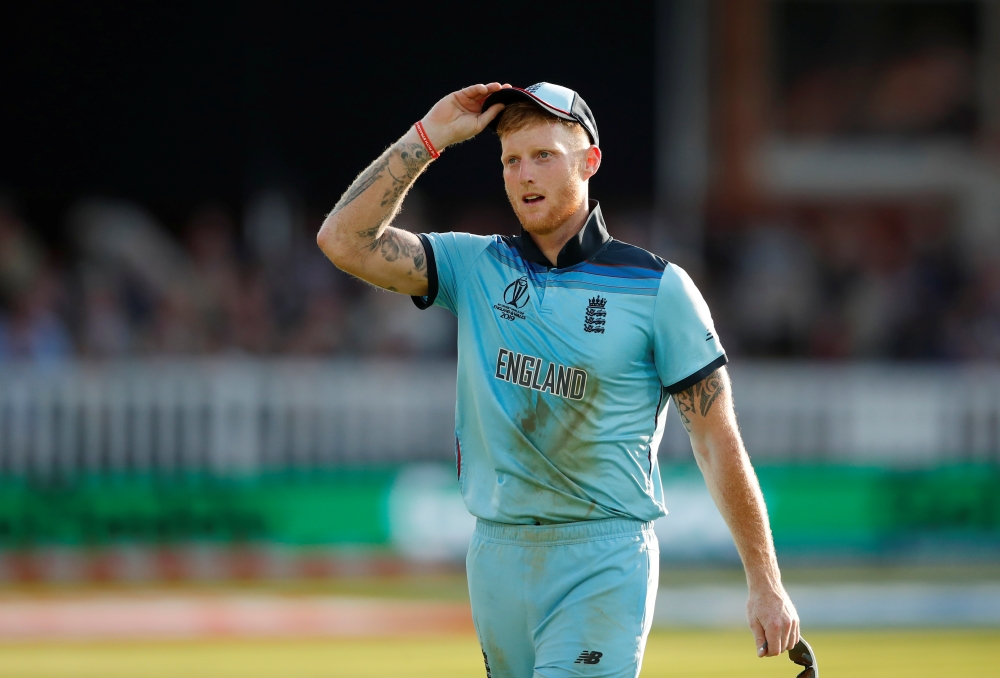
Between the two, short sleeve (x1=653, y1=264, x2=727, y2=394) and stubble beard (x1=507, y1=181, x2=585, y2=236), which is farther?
stubble beard (x1=507, y1=181, x2=585, y2=236)

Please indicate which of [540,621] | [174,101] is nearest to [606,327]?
[540,621]

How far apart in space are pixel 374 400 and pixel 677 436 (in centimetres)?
277

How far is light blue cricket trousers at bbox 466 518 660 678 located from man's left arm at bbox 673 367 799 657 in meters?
0.26

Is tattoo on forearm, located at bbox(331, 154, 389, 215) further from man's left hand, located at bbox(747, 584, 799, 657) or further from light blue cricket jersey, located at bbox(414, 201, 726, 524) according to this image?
man's left hand, located at bbox(747, 584, 799, 657)

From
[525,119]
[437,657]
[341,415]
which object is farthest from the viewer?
[341,415]

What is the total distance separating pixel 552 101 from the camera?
14.3 feet

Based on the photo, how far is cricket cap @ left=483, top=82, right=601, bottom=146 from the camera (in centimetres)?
433

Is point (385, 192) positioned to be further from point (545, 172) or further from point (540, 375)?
point (540, 375)

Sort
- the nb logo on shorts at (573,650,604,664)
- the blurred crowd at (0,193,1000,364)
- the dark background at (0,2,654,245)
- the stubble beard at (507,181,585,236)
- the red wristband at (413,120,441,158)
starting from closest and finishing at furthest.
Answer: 1. the nb logo on shorts at (573,650,604,664)
2. the stubble beard at (507,181,585,236)
3. the red wristband at (413,120,441,158)
4. the blurred crowd at (0,193,1000,364)
5. the dark background at (0,2,654,245)

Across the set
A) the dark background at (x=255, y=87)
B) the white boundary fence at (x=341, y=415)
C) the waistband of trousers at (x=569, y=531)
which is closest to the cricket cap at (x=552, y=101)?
the waistband of trousers at (x=569, y=531)

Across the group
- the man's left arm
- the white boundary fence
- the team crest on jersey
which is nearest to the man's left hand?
the man's left arm

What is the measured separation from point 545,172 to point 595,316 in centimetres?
43

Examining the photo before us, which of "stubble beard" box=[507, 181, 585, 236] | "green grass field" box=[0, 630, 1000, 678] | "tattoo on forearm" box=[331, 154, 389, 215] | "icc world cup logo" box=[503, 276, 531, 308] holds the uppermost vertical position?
"tattoo on forearm" box=[331, 154, 389, 215]

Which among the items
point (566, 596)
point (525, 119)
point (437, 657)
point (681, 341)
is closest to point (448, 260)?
point (525, 119)
